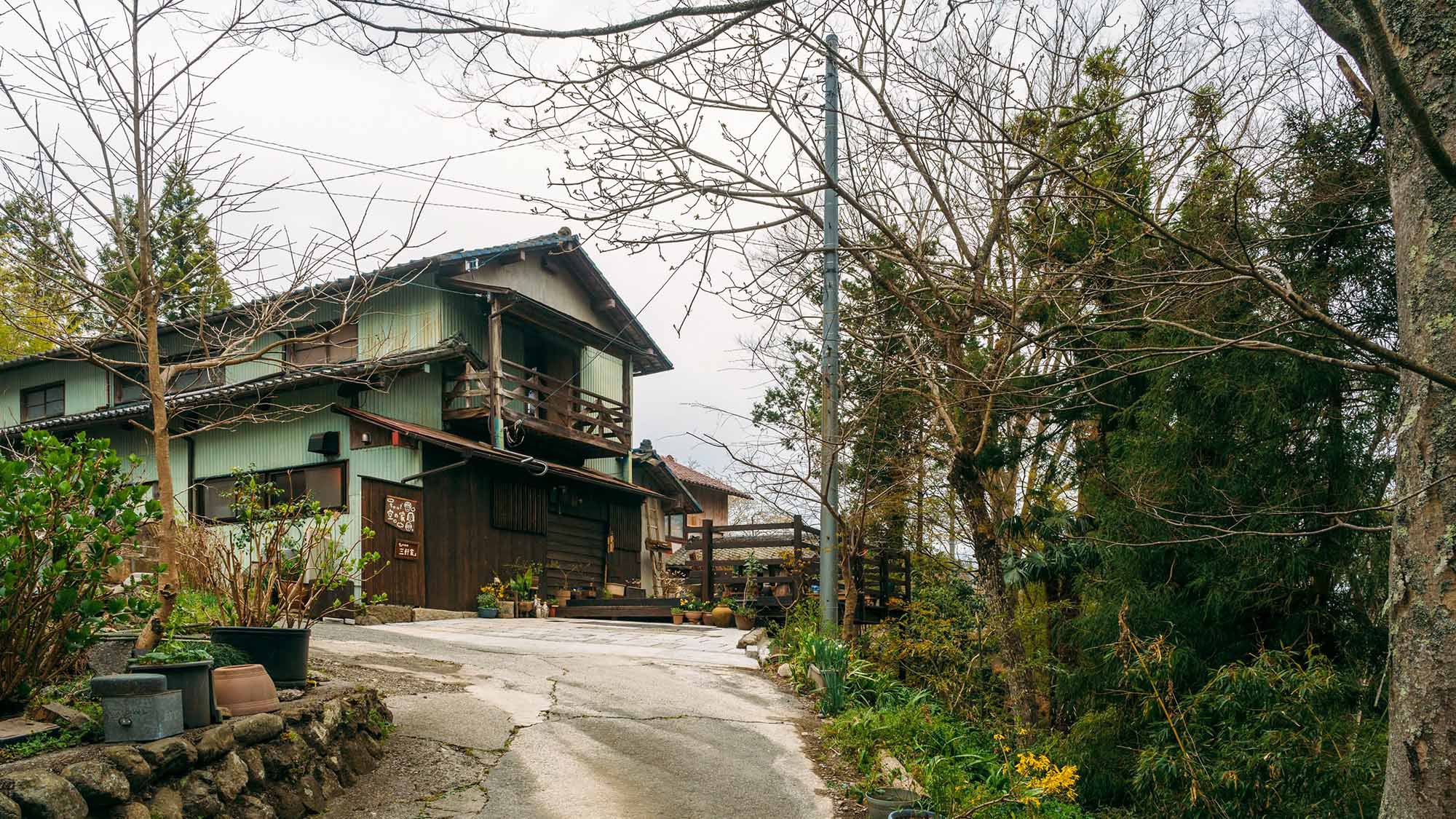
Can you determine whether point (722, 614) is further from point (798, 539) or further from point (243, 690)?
point (243, 690)

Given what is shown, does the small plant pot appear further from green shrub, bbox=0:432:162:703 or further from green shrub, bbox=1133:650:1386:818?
green shrub, bbox=0:432:162:703

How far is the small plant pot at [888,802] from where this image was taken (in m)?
5.31

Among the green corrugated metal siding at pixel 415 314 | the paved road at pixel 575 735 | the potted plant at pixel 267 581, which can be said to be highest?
the green corrugated metal siding at pixel 415 314

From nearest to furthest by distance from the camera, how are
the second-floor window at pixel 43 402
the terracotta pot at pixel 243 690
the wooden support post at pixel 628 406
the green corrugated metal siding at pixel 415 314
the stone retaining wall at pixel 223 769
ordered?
the stone retaining wall at pixel 223 769 < the terracotta pot at pixel 243 690 < the green corrugated metal siding at pixel 415 314 < the second-floor window at pixel 43 402 < the wooden support post at pixel 628 406

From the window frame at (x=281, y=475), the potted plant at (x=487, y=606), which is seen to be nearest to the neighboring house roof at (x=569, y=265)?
the window frame at (x=281, y=475)

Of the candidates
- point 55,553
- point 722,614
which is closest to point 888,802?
point 55,553

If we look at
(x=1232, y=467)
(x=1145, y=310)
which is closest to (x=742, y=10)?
(x=1145, y=310)

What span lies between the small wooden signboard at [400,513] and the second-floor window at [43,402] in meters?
10.3

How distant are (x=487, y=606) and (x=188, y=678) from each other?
44.2 feet

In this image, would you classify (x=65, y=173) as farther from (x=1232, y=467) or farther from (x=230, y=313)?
(x=1232, y=467)

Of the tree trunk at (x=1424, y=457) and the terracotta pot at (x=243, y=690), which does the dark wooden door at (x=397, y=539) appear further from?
the tree trunk at (x=1424, y=457)

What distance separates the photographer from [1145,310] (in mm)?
5125

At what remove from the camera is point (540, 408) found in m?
20.6

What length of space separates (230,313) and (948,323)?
6.11 metres
